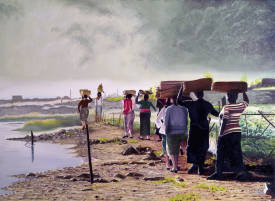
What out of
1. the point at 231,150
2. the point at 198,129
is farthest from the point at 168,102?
the point at 231,150

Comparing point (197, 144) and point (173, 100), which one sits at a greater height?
point (173, 100)

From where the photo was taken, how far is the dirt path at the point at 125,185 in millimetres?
4078

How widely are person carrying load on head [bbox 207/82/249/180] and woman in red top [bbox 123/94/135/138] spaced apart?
158cm

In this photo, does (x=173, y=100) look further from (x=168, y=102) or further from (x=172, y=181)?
(x=172, y=181)

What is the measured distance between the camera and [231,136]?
452 cm

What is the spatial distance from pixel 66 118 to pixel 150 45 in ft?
6.17

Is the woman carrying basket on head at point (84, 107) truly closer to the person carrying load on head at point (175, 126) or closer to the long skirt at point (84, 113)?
the long skirt at point (84, 113)

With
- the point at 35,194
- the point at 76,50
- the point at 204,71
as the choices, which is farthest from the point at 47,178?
the point at 204,71

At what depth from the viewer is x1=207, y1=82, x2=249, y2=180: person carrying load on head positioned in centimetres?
448

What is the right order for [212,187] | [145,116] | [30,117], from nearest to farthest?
[212,187] < [145,116] < [30,117]

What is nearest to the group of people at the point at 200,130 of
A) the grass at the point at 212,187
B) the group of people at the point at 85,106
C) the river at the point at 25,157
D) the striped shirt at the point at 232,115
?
the striped shirt at the point at 232,115

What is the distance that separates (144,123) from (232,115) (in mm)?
1595

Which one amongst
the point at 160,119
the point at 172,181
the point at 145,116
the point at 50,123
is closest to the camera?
the point at 172,181

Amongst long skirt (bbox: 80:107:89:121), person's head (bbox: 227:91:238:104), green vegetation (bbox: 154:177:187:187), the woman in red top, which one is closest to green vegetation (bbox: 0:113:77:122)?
long skirt (bbox: 80:107:89:121)
